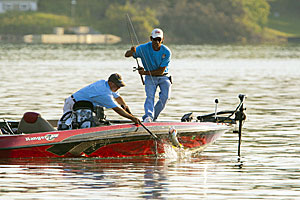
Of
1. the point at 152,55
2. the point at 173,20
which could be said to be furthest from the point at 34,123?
the point at 173,20

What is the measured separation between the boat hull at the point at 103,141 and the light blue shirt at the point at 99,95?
41cm

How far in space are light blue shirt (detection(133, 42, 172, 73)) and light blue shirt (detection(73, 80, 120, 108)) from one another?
155cm

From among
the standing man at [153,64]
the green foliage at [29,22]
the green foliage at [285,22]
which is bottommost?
the standing man at [153,64]

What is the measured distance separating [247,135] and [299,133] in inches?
46.7

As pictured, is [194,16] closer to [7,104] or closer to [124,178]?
[7,104]

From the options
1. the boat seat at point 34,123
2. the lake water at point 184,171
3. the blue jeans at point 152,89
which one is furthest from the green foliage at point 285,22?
the boat seat at point 34,123

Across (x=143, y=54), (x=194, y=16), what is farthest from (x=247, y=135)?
(x=194, y=16)

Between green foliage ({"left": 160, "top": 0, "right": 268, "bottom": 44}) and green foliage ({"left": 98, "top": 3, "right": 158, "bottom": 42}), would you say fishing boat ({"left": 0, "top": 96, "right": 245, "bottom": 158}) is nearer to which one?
green foliage ({"left": 98, "top": 3, "right": 158, "bottom": 42})

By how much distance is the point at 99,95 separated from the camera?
14320 mm

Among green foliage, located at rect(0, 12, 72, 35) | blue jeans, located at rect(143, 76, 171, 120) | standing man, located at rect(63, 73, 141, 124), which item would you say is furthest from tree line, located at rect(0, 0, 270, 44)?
standing man, located at rect(63, 73, 141, 124)

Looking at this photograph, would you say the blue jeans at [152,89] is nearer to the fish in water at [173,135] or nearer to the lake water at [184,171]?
the lake water at [184,171]

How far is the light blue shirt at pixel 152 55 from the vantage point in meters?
15.7

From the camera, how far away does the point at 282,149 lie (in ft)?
54.3

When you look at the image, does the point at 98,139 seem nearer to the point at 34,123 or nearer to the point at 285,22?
the point at 34,123
